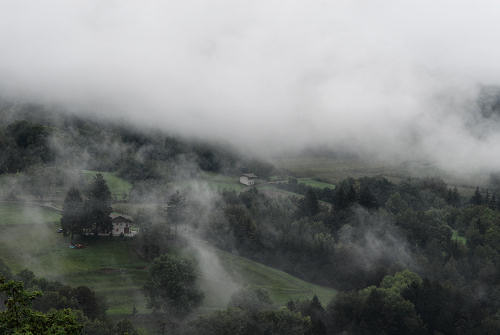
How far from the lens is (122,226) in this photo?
4712 cm

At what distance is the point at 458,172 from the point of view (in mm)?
81312

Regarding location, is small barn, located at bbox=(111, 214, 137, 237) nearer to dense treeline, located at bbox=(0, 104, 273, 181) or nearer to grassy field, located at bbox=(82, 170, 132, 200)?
grassy field, located at bbox=(82, 170, 132, 200)

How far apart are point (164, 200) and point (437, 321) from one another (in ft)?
108

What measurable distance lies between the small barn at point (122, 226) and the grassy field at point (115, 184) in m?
5.00

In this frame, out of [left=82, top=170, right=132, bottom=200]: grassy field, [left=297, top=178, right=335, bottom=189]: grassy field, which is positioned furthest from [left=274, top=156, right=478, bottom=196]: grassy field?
[left=82, top=170, right=132, bottom=200]: grassy field

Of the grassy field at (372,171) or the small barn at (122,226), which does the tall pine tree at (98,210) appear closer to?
the small barn at (122,226)

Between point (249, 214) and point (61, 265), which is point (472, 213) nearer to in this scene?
point (249, 214)

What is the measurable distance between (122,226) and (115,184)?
9.35 metres

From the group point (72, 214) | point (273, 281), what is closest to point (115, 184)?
point (72, 214)

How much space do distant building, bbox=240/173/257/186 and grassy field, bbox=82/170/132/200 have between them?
19.1 m

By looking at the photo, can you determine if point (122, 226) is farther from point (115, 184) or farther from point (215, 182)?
point (215, 182)

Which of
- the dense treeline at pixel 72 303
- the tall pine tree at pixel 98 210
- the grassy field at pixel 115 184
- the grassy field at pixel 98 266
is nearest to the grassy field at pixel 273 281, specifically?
the grassy field at pixel 98 266

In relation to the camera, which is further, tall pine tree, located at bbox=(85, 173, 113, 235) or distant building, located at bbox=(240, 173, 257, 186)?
distant building, located at bbox=(240, 173, 257, 186)

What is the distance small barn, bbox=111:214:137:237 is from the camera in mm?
46544
